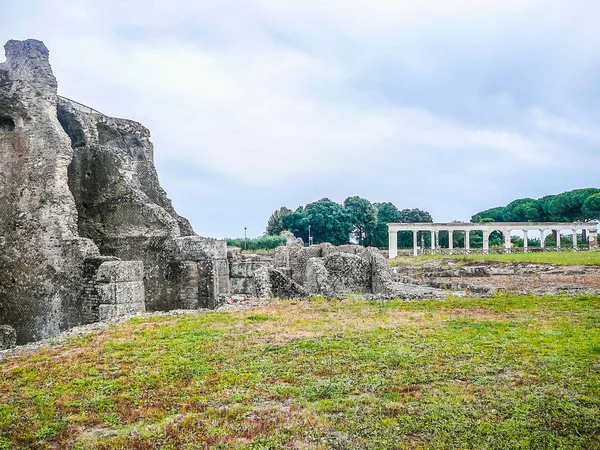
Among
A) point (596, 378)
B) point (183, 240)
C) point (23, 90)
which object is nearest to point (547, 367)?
point (596, 378)

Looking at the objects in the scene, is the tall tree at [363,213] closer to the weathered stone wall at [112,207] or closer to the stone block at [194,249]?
the weathered stone wall at [112,207]

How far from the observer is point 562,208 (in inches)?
3219

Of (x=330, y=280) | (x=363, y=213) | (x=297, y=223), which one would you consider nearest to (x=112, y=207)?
(x=330, y=280)

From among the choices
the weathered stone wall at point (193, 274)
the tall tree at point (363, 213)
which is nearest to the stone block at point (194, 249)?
the weathered stone wall at point (193, 274)

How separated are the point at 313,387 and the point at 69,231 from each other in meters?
9.05

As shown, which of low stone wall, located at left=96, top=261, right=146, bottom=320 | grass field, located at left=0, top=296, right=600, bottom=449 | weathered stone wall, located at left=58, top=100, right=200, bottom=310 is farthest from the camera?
weathered stone wall, located at left=58, top=100, right=200, bottom=310

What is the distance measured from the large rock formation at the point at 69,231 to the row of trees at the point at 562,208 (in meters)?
73.9

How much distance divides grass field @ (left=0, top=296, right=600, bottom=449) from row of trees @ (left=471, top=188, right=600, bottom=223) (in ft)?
246

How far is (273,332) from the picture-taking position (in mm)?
9250

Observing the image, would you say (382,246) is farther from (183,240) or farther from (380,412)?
(380,412)

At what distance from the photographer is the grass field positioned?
458 centimetres

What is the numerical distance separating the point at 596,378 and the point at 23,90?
13834mm

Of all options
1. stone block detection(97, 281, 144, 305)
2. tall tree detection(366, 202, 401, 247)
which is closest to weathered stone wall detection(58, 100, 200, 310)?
stone block detection(97, 281, 144, 305)

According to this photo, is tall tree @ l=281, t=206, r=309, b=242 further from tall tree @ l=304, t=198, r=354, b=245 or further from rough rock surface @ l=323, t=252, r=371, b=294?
rough rock surface @ l=323, t=252, r=371, b=294
